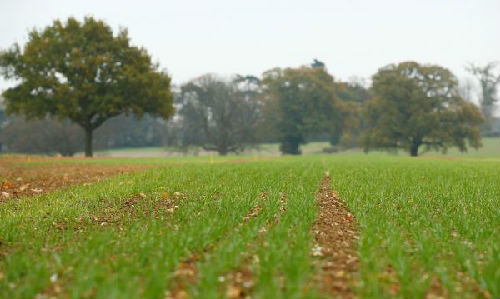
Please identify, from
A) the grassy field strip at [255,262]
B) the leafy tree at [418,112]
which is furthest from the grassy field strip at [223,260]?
the leafy tree at [418,112]

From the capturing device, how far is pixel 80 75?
4225 centimetres

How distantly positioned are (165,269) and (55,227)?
3.63m

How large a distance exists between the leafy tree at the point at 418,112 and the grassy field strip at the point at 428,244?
48225mm

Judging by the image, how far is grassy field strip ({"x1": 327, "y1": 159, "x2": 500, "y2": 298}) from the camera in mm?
4426

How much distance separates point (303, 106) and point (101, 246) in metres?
63.5

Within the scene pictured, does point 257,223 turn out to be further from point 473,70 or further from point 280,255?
point 473,70

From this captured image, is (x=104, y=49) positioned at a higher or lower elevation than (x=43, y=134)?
higher

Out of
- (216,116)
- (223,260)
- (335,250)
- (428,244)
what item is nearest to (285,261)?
(223,260)

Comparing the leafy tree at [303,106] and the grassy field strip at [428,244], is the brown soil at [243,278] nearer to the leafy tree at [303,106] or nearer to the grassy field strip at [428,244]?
the grassy field strip at [428,244]

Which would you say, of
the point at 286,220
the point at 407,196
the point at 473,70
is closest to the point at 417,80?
the point at 473,70

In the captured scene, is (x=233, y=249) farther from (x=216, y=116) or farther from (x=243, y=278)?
(x=216, y=116)

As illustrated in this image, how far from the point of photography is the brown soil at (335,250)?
4492 millimetres

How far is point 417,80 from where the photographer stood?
2361 inches

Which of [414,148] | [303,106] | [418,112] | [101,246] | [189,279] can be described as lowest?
[189,279]
